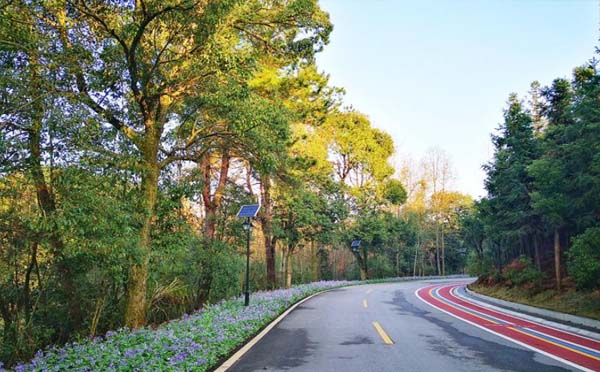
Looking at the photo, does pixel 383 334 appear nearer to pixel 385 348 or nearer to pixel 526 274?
pixel 385 348

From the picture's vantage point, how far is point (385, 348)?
742 centimetres

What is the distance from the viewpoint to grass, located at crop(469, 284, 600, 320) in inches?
500

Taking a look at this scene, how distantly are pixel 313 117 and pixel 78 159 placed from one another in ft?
56.7

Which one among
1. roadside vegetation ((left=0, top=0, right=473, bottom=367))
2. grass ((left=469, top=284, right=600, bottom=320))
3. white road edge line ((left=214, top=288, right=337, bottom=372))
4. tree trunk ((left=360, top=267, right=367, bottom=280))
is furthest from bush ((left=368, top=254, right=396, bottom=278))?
white road edge line ((left=214, top=288, right=337, bottom=372))

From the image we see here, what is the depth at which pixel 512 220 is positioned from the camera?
1955 cm

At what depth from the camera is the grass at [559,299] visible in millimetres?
12697

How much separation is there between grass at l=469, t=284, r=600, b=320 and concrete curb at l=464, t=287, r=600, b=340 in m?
0.41

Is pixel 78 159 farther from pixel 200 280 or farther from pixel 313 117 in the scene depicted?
pixel 313 117

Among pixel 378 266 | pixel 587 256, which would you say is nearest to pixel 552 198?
pixel 587 256

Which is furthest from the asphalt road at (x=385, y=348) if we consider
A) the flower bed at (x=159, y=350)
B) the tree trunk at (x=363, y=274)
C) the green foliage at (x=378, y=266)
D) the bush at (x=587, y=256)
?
the green foliage at (x=378, y=266)

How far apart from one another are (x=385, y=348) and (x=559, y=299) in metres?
12.0

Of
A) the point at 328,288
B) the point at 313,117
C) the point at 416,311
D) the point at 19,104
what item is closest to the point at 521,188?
the point at 416,311

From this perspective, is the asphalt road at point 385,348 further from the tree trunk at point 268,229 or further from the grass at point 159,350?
the tree trunk at point 268,229

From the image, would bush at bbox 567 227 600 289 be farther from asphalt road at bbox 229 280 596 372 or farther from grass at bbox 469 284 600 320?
asphalt road at bbox 229 280 596 372
